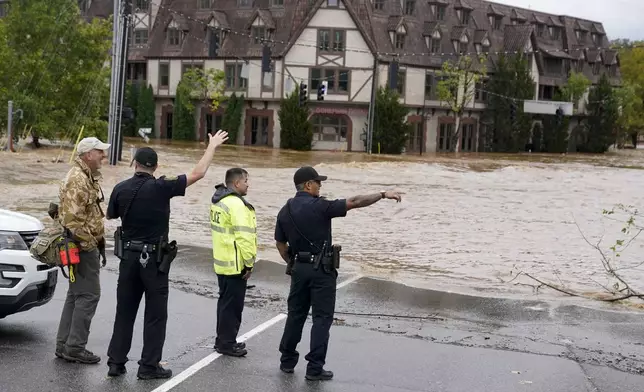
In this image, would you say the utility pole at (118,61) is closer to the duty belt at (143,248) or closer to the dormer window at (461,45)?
the duty belt at (143,248)

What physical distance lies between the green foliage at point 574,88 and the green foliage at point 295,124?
2640cm

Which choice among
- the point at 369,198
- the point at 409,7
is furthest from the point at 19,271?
the point at 409,7

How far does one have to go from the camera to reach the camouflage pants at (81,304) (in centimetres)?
808

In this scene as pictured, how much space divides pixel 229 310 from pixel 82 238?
1538 mm

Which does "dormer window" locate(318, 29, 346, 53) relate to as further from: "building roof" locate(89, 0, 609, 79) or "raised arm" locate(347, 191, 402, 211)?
"raised arm" locate(347, 191, 402, 211)

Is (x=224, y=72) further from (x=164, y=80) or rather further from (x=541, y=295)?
(x=541, y=295)

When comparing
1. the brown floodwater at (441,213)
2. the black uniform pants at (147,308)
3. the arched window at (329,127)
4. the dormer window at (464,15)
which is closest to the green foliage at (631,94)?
the dormer window at (464,15)

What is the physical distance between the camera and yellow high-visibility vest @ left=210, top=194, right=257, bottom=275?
8680mm

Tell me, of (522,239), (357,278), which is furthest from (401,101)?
(357,278)

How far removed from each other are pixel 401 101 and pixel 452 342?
52873mm

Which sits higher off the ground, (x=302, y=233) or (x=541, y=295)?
(x=302, y=233)

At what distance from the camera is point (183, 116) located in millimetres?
64000

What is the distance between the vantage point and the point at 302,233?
820 centimetres

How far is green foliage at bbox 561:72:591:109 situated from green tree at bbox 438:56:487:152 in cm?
1059
